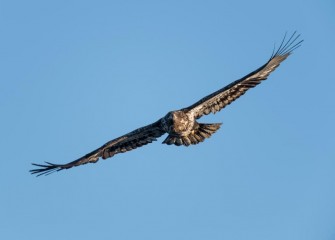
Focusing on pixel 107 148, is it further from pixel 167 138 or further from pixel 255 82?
pixel 255 82

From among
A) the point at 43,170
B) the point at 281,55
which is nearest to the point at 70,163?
the point at 43,170

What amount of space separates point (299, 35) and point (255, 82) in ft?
8.76

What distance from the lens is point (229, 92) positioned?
34156 millimetres

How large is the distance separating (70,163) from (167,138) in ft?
12.2

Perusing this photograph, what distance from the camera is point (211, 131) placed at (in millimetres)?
34000

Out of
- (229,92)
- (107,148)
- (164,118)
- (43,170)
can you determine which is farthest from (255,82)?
(43,170)

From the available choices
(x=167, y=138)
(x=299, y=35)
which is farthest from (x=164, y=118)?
(x=299, y=35)

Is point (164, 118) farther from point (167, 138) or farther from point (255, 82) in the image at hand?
point (255, 82)

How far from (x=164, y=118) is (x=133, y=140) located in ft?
5.98

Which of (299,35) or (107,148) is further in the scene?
(107,148)

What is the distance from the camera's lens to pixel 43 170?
34281mm

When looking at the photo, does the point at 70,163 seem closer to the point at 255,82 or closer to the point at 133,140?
the point at 133,140

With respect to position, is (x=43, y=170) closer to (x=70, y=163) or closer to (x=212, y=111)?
(x=70, y=163)

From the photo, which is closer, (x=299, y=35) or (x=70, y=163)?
(x=299, y=35)
